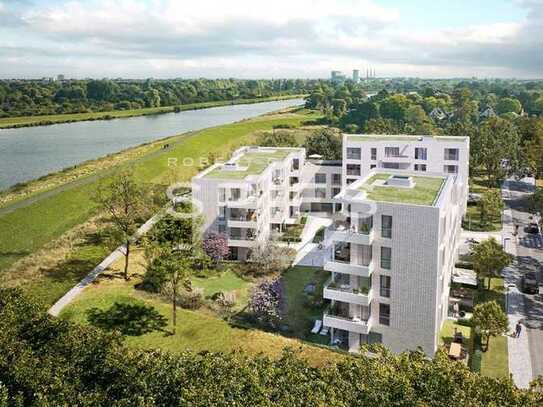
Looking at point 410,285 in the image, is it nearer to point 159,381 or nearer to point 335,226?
point 335,226

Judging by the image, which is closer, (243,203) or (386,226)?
(386,226)

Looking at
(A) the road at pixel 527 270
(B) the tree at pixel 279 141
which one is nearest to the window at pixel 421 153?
(A) the road at pixel 527 270

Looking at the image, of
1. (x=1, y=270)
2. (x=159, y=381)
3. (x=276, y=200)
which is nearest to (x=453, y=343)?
(x=159, y=381)

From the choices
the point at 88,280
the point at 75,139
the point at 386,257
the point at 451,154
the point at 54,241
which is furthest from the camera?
the point at 75,139

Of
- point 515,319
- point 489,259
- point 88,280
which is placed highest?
point 489,259

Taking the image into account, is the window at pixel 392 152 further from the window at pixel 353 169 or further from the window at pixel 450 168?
the window at pixel 450 168

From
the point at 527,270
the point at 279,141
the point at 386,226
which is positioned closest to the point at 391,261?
the point at 386,226

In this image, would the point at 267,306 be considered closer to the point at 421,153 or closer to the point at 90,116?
the point at 421,153

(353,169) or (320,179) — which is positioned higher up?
(353,169)
